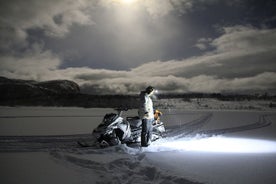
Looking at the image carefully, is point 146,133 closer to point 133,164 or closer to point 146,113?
point 146,113

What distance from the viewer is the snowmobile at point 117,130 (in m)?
8.38

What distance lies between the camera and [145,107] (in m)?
9.13

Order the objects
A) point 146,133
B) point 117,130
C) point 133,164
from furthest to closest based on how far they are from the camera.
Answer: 1. point 146,133
2. point 117,130
3. point 133,164

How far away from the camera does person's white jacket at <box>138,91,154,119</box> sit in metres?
9.12

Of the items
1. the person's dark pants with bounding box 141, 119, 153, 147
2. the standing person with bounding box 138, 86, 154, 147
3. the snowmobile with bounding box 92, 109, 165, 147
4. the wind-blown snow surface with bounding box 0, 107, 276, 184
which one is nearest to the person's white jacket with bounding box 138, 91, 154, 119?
the standing person with bounding box 138, 86, 154, 147

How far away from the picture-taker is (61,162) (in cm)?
624

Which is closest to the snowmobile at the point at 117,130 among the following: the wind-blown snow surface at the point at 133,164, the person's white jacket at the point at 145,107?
the wind-blown snow surface at the point at 133,164

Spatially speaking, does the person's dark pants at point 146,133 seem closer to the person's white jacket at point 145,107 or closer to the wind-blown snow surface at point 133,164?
the person's white jacket at point 145,107

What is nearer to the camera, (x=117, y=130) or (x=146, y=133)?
(x=117, y=130)

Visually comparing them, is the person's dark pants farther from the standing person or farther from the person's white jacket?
the person's white jacket

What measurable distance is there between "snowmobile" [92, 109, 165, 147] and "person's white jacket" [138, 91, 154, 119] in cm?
53

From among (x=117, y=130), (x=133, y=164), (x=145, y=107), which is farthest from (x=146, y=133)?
(x=133, y=164)

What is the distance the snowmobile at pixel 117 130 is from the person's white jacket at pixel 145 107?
1.72 feet

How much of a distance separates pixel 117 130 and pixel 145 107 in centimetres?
111
